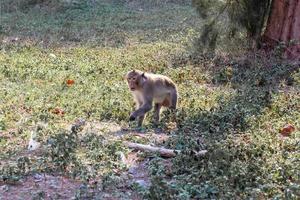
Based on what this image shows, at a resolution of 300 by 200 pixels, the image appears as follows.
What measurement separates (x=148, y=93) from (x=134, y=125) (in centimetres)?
57

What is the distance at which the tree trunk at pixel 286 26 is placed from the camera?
1548cm

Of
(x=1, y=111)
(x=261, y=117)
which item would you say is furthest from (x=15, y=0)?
(x=261, y=117)

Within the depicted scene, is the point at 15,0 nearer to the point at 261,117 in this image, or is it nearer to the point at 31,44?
the point at 31,44

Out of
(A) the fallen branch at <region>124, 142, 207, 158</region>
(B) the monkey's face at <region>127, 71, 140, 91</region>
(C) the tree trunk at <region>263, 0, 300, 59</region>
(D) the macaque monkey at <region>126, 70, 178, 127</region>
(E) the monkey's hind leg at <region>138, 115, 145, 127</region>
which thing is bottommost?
(E) the monkey's hind leg at <region>138, 115, 145, 127</region>

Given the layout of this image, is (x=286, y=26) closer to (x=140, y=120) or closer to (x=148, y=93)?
(x=148, y=93)

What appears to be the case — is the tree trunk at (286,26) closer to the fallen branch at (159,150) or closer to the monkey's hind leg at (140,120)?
the monkey's hind leg at (140,120)

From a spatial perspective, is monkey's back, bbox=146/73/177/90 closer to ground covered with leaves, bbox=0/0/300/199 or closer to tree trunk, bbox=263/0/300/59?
ground covered with leaves, bbox=0/0/300/199

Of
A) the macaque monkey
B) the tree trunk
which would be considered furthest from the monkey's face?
the tree trunk

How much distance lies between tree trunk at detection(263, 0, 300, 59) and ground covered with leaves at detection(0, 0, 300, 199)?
0.56m

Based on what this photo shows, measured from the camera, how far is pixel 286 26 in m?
15.8

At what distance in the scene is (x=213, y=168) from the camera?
24.7 ft

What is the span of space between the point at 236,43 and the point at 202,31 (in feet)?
3.06

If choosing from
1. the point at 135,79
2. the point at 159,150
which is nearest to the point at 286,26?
the point at 135,79

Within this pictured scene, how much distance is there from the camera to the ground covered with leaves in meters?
7.24
